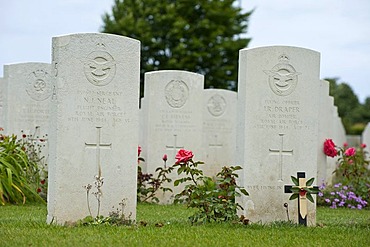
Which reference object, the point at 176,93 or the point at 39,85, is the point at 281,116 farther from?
the point at 39,85

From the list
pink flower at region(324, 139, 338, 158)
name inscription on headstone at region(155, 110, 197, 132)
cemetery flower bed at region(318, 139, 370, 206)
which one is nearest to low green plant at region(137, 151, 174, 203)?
name inscription on headstone at region(155, 110, 197, 132)

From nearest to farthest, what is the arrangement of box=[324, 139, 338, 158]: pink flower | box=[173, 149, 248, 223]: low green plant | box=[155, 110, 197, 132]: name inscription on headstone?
1. box=[173, 149, 248, 223]: low green plant
2. box=[155, 110, 197, 132]: name inscription on headstone
3. box=[324, 139, 338, 158]: pink flower

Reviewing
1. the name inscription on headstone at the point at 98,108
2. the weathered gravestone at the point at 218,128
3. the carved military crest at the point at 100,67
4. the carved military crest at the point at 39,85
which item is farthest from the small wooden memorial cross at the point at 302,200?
the weathered gravestone at the point at 218,128

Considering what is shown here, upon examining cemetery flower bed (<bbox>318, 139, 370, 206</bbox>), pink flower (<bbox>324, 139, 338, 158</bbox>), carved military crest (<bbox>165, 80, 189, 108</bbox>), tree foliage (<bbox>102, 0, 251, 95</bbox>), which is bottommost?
cemetery flower bed (<bbox>318, 139, 370, 206</bbox>)

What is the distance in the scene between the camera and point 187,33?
33.0 meters

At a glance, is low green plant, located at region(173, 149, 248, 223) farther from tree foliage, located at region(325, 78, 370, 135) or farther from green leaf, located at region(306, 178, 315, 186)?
tree foliage, located at region(325, 78, 370, 135)

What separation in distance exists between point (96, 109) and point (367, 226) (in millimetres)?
3551

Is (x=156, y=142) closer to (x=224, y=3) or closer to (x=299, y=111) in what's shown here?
(x=299, y=111)

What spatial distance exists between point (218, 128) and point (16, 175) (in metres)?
5.94

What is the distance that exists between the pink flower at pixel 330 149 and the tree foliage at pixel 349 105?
34.1 metres

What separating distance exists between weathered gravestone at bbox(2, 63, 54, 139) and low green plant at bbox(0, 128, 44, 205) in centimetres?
173

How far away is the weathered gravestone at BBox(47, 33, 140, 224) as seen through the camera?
8.77 meters

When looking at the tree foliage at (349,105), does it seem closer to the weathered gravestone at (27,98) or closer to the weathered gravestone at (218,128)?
the weathered gravestone at (218,128)

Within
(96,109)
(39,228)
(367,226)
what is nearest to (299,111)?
(367,226)
